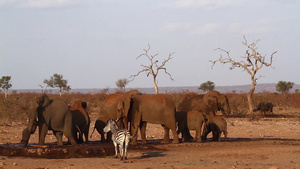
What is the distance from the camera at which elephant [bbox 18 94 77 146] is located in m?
14.6

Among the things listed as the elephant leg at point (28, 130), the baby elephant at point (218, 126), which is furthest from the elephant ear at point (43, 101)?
the baby elephant at point (218, 126)

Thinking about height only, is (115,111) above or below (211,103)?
below

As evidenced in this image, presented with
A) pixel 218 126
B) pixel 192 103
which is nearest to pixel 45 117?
pixel 218 126

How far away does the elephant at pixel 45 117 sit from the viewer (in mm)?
→ 14604

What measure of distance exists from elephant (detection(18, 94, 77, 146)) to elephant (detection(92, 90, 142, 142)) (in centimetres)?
191

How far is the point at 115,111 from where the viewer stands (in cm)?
1725

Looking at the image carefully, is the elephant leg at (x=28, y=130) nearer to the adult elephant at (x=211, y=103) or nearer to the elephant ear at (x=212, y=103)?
the adult elephant at (x=211, y=103)

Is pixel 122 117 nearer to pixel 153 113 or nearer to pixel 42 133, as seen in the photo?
pixel 153 113

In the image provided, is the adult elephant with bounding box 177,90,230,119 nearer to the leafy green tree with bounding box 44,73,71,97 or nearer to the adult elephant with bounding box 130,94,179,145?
the adult elephant with bounding box 130,94,179,145

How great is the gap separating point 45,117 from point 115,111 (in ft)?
Answer: 10.2

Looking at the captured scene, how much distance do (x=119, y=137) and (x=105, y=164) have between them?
2.61 ft

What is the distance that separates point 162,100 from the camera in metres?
17.1

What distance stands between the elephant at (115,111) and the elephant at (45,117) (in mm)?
1906

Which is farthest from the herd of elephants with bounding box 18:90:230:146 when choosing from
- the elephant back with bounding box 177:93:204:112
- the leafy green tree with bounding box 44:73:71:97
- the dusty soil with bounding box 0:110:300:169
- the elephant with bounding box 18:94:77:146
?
the leafy green tree with bounding box 44:73:71:97
